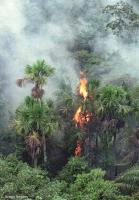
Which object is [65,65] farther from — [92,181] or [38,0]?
[92,181]

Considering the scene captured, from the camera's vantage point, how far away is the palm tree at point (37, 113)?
3170 cm

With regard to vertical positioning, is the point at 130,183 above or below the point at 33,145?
below

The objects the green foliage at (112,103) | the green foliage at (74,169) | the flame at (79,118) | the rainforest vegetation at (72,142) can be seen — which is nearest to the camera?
the rainforest vegetation at (72,142)

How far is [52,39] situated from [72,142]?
14679 millimetres

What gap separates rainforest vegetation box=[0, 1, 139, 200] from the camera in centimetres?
2869

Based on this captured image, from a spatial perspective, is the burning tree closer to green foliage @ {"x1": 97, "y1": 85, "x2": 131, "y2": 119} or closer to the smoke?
green foliage @ {"x1": 97, "y1": 85, "x2": 131, "y2": 119}

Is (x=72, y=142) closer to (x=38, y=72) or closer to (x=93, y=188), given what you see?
(x=38, y=72)

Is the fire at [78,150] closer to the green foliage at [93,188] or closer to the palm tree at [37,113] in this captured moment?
the palm tree at [37,113]

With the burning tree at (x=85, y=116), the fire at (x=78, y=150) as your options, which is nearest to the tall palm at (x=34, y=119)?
the burning tree at (x=85, y=116)

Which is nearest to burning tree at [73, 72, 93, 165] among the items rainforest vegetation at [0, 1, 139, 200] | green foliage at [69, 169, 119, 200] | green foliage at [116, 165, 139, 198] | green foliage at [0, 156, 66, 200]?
rainforest vegetation at [0, 1, 139, 200]

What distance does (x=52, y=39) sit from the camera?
4775cm

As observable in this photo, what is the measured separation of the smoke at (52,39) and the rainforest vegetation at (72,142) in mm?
4883

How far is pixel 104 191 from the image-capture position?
28031 mm

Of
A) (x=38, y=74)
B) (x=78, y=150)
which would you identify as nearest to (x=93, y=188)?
(x=78, y=150)
